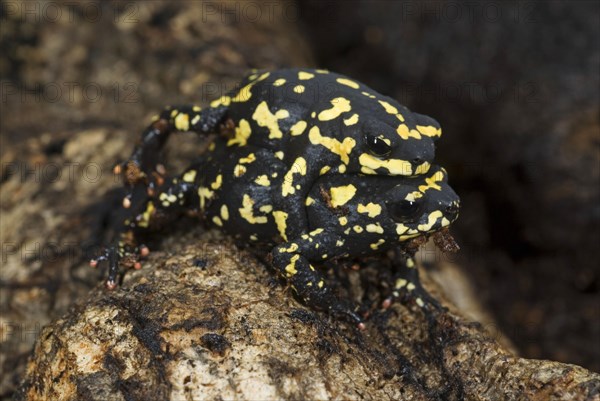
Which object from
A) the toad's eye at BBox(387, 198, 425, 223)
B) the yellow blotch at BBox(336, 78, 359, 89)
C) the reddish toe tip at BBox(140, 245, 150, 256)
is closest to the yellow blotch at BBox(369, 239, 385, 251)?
the toad's eye at BBox(387, 198, 425, 223)

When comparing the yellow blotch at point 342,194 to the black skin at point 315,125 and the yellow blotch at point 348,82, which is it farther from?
the yellow blotch at point 348,82

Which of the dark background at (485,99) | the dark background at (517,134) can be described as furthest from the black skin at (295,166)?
the dark background at (517,134)

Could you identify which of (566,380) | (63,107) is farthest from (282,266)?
(63,107)

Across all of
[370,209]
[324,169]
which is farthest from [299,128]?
[370,209]

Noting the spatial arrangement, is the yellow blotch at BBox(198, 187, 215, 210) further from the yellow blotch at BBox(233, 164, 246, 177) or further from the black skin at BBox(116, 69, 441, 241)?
the black skin at BBox(116, 69, 441, 241)

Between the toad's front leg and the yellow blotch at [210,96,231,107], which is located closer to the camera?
→ the toad's front leg
